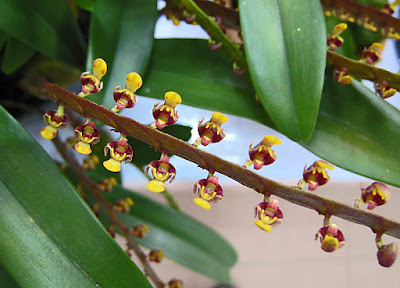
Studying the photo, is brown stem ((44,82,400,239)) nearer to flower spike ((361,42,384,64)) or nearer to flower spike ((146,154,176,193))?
flower spike ((146,154,176,193))

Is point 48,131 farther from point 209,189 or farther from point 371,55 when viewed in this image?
point 371,55

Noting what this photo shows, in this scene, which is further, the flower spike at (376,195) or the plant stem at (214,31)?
the plant stem at (214,31)

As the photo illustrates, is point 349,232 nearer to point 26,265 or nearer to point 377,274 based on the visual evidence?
point 377,274

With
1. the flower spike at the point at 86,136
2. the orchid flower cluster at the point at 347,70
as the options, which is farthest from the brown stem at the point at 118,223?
the orchid flower cluster at the point at 347,70

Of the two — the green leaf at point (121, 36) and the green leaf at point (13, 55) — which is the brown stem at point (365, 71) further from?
the green leaf at point (13, 55)

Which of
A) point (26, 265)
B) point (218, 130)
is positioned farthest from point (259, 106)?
point (26, 265)

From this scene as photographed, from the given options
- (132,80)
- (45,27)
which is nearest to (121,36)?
(45,27)

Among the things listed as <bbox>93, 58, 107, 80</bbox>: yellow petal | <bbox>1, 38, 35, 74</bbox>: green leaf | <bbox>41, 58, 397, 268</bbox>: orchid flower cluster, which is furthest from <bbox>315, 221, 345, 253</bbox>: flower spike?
<bbox>1, 38, 35, 74</bbox>: green leaf
